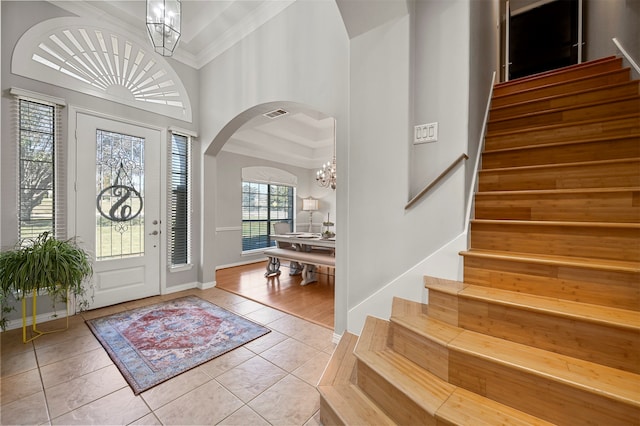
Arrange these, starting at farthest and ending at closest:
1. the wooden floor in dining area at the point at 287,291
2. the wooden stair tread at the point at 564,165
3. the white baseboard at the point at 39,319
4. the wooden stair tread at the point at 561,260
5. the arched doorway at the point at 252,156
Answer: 1. the arched doorway at the point at 252,156
2. the wooden floor in dining area at the point at 287,291
3. the white baseboard at the point at 39,319
4. the wooden stair tread at the point at 564,165
5. the wooden stair tread at the point at 561,260

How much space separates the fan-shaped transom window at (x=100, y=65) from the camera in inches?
109

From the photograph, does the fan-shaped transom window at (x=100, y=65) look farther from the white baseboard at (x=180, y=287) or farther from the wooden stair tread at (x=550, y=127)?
the wooden stair tread at (x=550, y=127)

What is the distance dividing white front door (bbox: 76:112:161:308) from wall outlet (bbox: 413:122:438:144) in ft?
11.1

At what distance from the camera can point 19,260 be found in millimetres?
2314

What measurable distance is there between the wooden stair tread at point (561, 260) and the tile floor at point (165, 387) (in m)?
1.41

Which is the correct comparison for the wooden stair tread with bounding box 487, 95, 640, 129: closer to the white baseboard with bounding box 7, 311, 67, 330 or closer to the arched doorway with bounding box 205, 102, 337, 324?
the arched doorway with bounding box 205, 102, 337, 324

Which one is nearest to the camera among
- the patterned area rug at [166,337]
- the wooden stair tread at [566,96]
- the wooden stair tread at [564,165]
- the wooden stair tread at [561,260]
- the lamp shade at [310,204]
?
the wooden stair tread at [561,260]

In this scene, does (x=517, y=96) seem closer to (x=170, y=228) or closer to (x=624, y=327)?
(x=624, y=327)

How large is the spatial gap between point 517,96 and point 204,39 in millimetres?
4060

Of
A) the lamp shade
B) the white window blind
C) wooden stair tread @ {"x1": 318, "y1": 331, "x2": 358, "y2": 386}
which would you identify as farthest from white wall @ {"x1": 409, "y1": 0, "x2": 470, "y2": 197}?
the lamp shade

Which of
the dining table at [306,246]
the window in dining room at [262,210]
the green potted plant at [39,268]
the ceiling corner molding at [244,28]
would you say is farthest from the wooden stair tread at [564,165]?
the window in dining room at [262,210]

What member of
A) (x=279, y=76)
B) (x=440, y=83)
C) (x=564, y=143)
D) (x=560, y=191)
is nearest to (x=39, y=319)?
(x=279, y=76)

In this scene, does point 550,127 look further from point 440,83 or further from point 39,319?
point 39,319

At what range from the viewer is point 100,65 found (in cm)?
319
